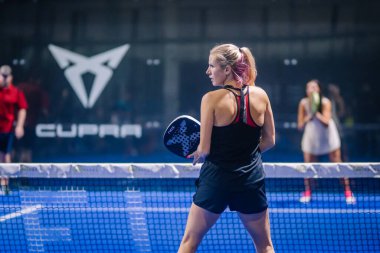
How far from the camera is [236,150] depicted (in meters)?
2.75

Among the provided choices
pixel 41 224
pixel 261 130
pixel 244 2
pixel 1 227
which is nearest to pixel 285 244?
pixel 261 130

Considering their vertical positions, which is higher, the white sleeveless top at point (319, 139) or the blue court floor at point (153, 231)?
the white sleeveless top at point (319, 139)

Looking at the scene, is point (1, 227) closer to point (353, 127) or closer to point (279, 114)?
point (279, 114)

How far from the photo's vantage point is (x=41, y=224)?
534 cm

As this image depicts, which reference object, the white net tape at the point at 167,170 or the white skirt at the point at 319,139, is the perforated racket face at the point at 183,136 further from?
the white skirt at the point at 319,139

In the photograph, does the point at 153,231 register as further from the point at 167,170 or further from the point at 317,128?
the point at 317,128

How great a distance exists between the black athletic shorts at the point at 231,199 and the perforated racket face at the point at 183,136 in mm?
340

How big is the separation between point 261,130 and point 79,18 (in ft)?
20.1

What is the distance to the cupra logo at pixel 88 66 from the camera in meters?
8.43

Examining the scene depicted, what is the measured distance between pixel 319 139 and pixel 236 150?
4710 mm

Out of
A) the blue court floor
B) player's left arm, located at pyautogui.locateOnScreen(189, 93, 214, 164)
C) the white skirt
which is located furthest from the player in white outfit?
player's left arm, located at pyautogui.locateOnScreen(189, 93, 214, 164)

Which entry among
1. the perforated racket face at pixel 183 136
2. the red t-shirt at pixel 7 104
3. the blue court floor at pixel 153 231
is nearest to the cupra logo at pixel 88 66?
the red t-shirt at pixel 7 104

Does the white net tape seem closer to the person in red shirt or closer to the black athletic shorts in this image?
the black athletic shorts

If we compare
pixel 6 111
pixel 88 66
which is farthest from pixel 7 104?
pixel 88 66
